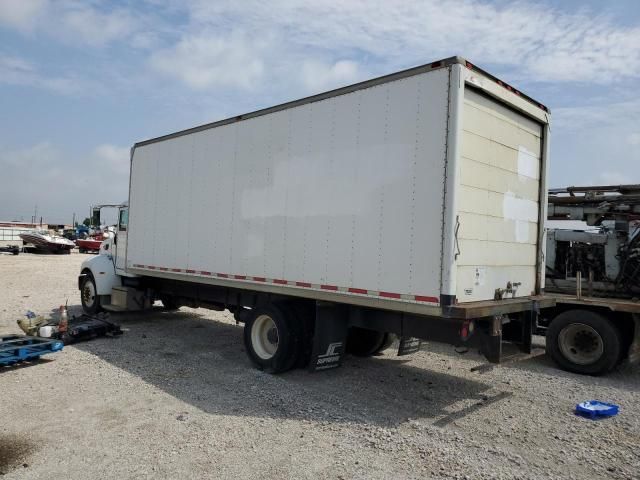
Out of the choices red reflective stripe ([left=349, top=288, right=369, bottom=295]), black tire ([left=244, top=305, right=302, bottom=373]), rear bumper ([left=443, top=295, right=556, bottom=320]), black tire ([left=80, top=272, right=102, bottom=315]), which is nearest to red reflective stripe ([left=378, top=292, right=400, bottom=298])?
red reflective stripe ([left=349, top=288, right=369, bottom=295])

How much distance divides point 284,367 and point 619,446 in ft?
13.1

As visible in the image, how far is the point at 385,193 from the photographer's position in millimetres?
5727

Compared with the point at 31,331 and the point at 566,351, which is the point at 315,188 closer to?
the point at 566,351

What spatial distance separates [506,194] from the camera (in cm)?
620

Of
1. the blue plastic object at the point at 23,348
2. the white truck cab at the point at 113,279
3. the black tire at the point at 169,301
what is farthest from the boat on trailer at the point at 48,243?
the blue plastic object at the point at 23,348

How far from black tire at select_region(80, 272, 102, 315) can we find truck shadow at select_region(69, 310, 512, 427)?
2565mm

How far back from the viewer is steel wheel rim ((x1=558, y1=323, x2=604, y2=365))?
762cm

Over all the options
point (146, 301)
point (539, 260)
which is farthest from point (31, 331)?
point (539, 260)

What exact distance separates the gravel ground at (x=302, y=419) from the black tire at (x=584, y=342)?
0.88 feet

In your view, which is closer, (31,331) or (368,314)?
(368,314)

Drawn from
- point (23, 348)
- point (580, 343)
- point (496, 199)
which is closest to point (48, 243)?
point (23, 348)

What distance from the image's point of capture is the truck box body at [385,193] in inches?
208

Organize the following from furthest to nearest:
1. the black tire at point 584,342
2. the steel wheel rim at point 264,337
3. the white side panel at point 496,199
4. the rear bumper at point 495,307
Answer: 1. the black tire at point 584,342
2. the steel wheel rim at point 264,337
3. the white side panel at point 496,199
4. the rear bumper at point 495,307

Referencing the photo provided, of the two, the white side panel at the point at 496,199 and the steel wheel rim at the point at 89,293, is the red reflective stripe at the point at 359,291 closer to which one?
the white side panel at the point at 496,199
